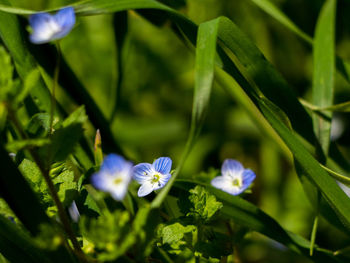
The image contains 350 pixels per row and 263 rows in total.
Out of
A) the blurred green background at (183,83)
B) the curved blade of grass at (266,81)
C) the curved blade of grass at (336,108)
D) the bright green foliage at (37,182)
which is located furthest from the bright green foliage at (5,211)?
the blurred green background at (183,83)

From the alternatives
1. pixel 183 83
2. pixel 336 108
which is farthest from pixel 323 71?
pixel 183 83

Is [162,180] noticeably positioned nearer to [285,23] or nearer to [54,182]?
[54,182]

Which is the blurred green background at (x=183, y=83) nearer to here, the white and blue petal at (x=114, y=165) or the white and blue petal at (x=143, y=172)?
the white and blue petal at (x=143, y=172)

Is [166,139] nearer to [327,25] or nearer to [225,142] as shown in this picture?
[225,142]

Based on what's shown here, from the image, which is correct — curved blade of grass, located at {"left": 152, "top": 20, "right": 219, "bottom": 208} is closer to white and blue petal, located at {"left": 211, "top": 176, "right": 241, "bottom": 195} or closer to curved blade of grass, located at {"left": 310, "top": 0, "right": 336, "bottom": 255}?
white and blue petal, located at {"left": 211, "top": 176, "right": 241, "bottom": 195}

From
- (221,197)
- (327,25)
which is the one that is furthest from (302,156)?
(327,25)

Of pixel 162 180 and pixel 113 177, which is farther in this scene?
pixel 162 180
